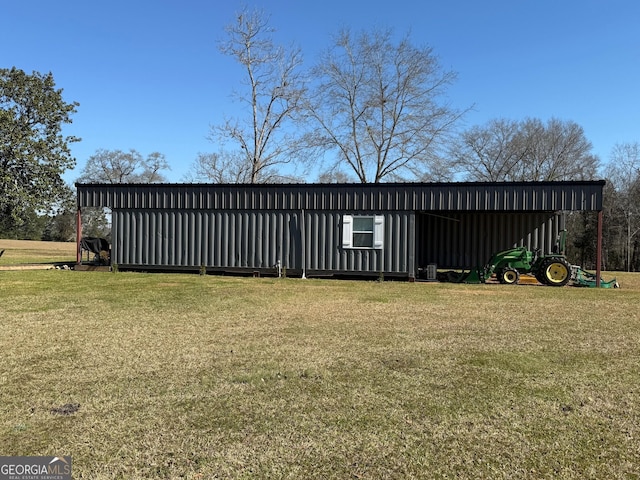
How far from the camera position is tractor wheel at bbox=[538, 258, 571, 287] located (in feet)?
41.5

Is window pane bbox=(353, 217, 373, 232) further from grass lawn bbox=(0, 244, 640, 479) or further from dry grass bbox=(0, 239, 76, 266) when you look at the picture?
dry grass bbox=(0, 239, 76, 266)

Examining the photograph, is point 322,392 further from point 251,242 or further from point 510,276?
point 251,242

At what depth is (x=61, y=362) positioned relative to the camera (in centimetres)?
464

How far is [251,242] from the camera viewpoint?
14.8 meters

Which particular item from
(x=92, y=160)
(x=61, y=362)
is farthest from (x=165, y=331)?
(x=92, y=160)

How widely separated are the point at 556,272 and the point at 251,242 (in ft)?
29.1

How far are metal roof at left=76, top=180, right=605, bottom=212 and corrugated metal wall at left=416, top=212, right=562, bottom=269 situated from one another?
2174 millimetres

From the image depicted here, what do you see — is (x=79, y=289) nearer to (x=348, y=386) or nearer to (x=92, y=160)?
(x=348, y=386)

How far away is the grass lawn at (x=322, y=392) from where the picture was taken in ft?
9.03

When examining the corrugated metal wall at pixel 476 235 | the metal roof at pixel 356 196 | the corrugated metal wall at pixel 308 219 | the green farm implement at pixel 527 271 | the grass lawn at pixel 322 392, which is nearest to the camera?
the grass lawn at pixel 322 392

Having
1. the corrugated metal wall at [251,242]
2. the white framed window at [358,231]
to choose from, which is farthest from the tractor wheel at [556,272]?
the white framed window at [358,231]

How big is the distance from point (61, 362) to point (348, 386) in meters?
2.87

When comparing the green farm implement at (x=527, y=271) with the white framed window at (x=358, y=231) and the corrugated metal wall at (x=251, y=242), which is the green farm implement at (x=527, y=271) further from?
the white framed window at (x=358, y=231)

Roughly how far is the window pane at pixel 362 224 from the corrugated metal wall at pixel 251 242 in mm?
465
